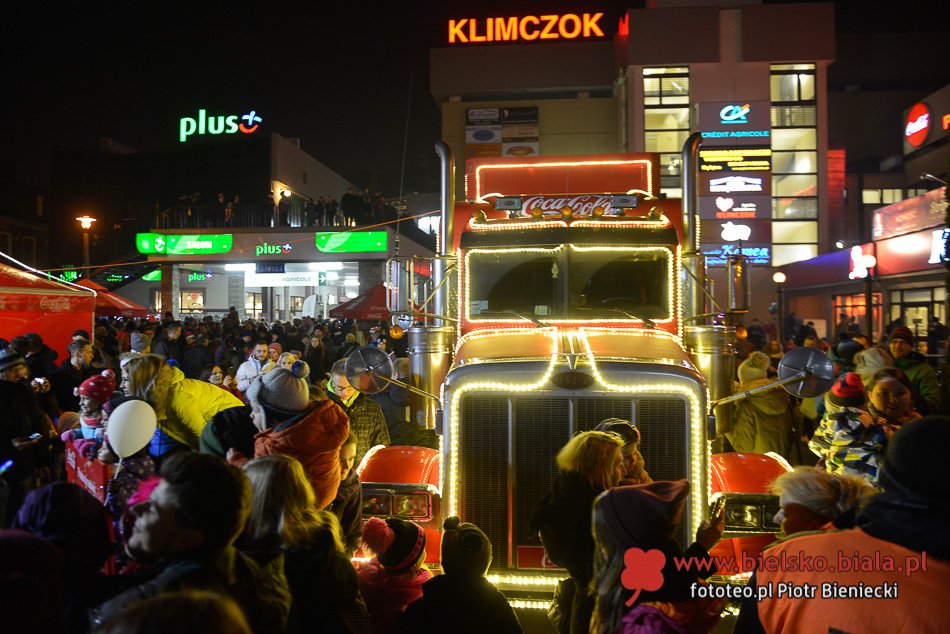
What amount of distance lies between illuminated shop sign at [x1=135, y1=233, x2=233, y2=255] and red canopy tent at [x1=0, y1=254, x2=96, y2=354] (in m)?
11.6

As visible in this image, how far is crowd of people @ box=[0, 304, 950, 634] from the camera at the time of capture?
1859mm

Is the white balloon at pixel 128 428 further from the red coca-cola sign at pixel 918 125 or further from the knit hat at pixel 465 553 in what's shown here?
the red coca-cola sign at pixel 918 125

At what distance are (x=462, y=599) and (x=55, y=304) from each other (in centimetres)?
1347

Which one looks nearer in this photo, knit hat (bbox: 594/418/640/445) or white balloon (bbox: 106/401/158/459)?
white balloon (bbox: 106/401/158/459)

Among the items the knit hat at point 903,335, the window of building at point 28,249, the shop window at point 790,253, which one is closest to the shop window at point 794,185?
the shop window at point 790,253

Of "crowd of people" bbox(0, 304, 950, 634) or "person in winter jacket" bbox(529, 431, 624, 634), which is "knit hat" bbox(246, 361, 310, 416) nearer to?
"crowd of people" bbox(0, 304, 950, 634)

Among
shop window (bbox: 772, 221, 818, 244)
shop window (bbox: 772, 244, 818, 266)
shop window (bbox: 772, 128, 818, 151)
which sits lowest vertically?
shop window (bbox: 772, 244, 818, 266)

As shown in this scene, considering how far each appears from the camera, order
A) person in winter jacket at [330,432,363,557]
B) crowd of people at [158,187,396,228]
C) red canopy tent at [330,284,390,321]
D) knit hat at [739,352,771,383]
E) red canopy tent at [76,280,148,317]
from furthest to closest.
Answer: crowd of people at [158,187,396,228], red canopy tent at [76,280,148,317], red canopy tent at [330,284,390,321], knit hat at [739,352,771,383], person in winter jacket at [330,432,363,557]

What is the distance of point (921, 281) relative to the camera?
20.8 meters

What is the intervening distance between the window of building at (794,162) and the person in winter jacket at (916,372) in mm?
27398

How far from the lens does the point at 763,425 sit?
6.96m

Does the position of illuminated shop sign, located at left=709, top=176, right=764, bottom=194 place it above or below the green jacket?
above

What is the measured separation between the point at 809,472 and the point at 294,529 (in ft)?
7.70

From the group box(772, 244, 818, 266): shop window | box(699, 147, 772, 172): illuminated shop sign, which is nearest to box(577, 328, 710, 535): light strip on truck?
box(699, 147, 772, 172): illuminated shop sign
